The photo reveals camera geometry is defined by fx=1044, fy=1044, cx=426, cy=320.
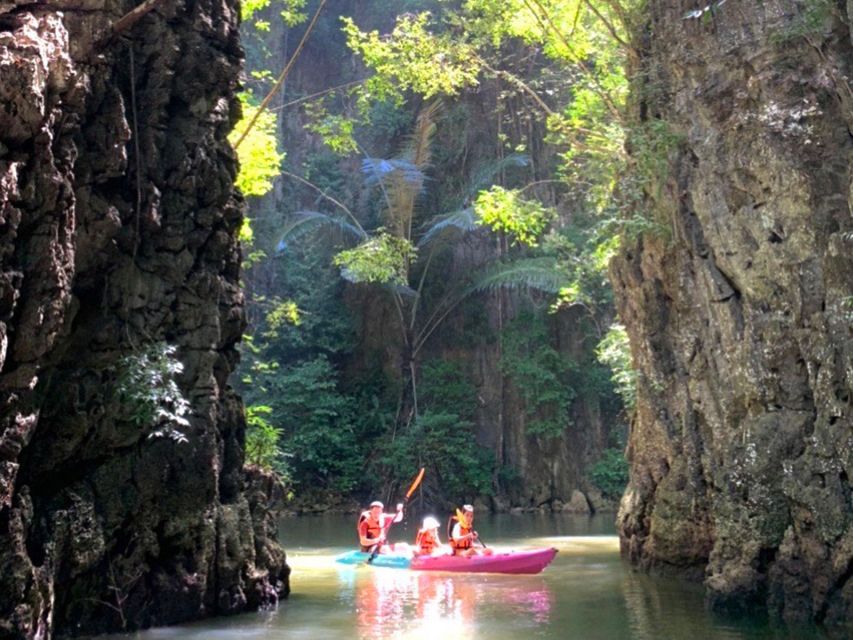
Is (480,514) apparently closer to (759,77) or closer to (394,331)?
(394,331)

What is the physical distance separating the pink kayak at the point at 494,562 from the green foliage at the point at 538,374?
12.7 m

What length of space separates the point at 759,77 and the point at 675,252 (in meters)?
3.02

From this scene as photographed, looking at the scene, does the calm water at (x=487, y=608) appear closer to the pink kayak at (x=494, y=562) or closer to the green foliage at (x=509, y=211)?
the pink kayak at (x=494, y=562)

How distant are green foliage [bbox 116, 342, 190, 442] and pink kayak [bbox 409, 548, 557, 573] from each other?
6925mm

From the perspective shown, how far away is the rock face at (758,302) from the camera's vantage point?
35.0ft

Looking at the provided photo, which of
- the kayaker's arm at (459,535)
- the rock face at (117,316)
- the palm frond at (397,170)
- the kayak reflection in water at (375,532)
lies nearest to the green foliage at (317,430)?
the palm frond at (397,170)

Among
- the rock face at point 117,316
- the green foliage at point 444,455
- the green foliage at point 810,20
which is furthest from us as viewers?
the green foliage at point 444,455

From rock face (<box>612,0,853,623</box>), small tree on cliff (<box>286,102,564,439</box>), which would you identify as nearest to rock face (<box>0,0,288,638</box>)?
rock face (<box>612,0,853,623</box>)

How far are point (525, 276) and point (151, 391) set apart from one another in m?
18.6

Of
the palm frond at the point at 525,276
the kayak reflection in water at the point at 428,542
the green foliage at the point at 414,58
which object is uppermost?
the green foliage at the point at 414,58

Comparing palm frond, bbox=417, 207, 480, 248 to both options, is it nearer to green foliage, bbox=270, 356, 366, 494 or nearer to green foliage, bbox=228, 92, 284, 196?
green foliage, bbox=270, 356, 366, 494

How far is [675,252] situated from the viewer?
14.9 m

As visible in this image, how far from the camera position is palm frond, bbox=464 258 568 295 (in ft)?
90.6

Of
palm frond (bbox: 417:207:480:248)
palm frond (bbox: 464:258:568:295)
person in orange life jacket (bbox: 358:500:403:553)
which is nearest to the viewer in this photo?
person in orange life jacket (bbox: 358:500:403:553)
